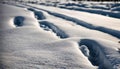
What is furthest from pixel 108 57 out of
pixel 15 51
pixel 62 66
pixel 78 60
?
pixel 15 51

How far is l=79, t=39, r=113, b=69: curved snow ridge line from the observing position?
6453 millimetres

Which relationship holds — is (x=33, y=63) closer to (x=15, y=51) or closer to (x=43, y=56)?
(x=43, y=56)

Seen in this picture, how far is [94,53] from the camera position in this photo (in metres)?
7.49

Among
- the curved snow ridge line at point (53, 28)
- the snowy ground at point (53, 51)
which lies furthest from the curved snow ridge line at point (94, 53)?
the curved snow ridge line at point (53, 28)

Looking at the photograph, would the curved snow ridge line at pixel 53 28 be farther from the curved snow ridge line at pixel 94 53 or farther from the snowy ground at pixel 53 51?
the curved snow ridge line at pixel 94 53

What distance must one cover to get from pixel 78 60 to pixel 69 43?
1.66 m

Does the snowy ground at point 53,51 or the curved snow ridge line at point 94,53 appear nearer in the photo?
the snowy ground at point 53,51

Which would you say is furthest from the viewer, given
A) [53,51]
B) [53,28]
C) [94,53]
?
[53,28]

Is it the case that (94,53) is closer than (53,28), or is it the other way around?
(94,53)

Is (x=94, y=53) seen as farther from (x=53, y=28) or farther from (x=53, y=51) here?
(x=53, y=28)

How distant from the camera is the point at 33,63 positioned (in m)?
5.79

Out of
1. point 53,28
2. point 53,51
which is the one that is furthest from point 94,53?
point 53,28

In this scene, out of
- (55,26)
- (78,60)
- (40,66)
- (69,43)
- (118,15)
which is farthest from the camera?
(118,15)

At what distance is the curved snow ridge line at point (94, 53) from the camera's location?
6453mm
